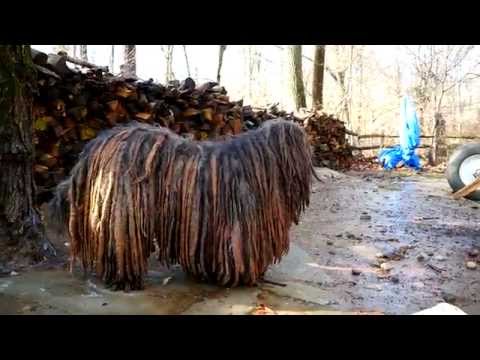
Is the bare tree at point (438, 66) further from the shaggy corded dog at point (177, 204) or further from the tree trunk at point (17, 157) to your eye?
the tree trunk at point (17, 157)

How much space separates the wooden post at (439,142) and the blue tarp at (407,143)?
8.69 ft

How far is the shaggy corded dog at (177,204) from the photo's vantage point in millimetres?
3213

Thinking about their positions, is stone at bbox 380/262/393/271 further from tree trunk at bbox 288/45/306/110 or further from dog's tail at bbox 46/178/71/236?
tree trunk at bbox 288/45/306/110

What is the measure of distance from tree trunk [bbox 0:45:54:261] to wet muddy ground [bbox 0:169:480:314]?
11.3 inches

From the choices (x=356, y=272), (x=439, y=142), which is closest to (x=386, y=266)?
(x=356, y=272)

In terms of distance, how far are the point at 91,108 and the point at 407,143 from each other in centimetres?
998

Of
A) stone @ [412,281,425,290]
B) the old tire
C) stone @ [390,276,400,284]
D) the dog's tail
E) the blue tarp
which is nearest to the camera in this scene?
the dog's tail

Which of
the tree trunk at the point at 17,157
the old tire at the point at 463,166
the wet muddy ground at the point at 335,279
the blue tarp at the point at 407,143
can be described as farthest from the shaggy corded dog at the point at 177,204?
the blue tarp at the point at 407,143

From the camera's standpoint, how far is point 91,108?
4953 millimetres

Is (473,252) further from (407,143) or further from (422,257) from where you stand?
(407,143)

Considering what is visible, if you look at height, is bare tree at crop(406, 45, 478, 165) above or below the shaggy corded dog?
above

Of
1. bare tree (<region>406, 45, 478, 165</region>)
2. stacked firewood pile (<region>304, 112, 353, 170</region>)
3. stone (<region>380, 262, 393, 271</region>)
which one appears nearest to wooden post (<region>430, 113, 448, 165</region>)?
bare tree (<region>406, 45, 478, 165</region>)

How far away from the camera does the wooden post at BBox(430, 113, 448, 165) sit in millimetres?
15547
